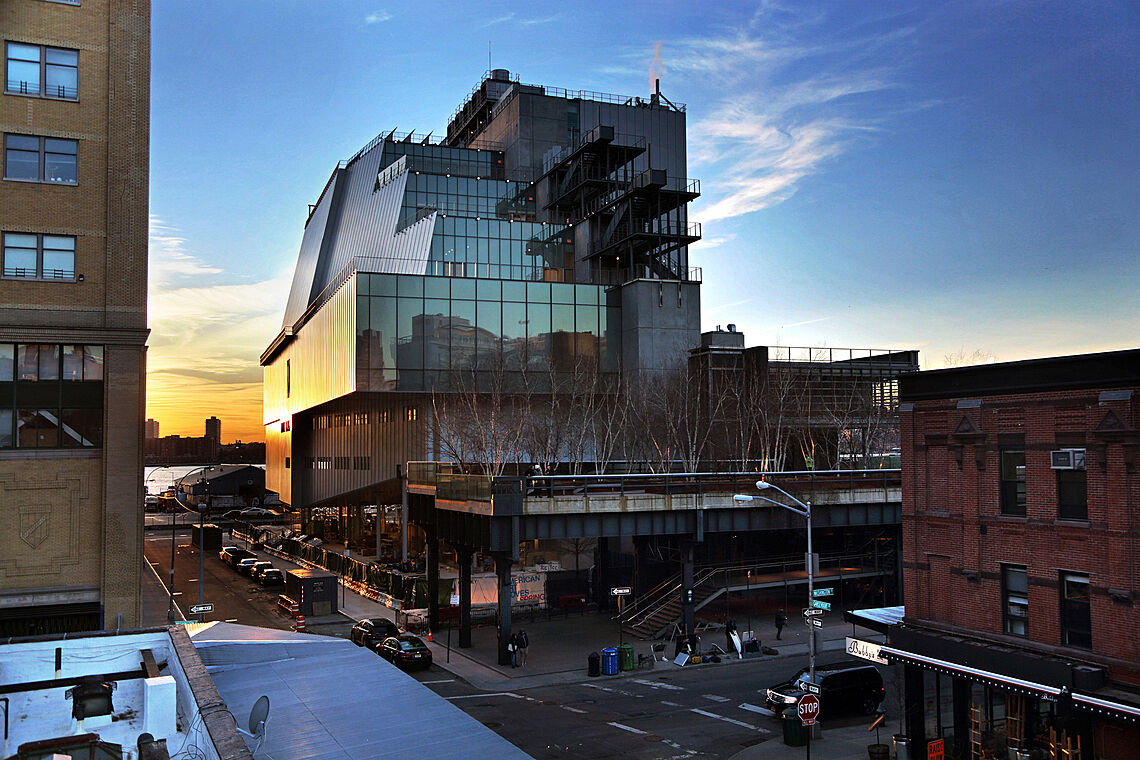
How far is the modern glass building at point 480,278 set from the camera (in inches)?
2591

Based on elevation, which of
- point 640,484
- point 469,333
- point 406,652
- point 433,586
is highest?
point 469,333

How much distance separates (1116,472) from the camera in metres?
20.6

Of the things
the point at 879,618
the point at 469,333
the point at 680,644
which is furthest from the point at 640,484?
the point at 469,333

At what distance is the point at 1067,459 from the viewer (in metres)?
21.8

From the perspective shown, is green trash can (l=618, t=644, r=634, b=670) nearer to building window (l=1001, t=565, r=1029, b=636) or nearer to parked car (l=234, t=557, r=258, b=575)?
building window (l=1001, t=565, r=1029, b=636)

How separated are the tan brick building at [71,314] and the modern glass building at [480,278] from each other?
34597mm

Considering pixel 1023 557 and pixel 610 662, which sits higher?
pixel 1023 557

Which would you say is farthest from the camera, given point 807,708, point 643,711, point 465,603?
point 465,603

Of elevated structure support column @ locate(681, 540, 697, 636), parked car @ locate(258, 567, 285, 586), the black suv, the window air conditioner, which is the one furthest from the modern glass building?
the window air conditioner

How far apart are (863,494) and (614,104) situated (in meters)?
70.2

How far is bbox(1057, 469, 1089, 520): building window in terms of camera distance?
21.6 meters

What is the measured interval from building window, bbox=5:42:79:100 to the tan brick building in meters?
0.04

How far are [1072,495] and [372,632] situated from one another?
30.4 m

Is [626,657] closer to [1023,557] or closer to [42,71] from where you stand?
[1023,557]
